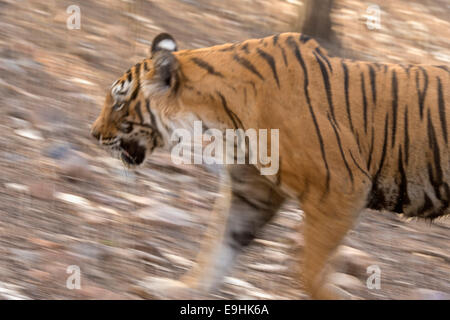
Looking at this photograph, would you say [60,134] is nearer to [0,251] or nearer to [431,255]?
[0,251]

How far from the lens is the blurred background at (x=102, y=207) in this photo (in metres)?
4.15

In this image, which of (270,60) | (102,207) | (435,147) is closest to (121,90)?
(270,60)

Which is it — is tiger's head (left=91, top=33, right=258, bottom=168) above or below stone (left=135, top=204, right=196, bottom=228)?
above

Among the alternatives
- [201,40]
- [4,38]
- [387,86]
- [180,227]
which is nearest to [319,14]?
[201,40]

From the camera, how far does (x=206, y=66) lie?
3.65 meters

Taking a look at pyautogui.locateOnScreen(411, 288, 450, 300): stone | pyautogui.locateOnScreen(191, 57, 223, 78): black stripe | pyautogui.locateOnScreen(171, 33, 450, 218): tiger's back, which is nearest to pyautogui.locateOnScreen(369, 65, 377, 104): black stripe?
pyautogui.locateOnScreen(171, 33, 450, 218): tiger's back

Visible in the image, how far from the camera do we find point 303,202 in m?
3.44

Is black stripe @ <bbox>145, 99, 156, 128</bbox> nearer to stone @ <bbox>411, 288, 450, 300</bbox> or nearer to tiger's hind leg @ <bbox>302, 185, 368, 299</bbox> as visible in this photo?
tiger's hind leg @ <bbox>302, 185, 368, 299</bbox>

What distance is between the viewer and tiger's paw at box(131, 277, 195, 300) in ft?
12.8

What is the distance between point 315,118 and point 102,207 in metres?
1.89

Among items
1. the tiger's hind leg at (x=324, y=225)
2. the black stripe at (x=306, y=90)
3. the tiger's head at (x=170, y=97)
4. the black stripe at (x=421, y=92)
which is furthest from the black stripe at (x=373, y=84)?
the tiger's head at (x=170, y=97)

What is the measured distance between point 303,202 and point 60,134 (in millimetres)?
2635

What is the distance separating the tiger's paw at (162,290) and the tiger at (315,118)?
0.63 meters

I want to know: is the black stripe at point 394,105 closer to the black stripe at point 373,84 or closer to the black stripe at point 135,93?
the black stripe at point 373,84
